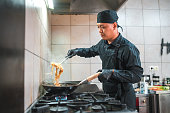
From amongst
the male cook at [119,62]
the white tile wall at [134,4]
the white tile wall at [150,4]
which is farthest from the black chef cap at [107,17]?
the white tile wall at [150,4]

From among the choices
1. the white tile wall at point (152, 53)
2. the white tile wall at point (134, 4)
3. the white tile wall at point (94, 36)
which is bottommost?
the white tile wall at point (152, 53)

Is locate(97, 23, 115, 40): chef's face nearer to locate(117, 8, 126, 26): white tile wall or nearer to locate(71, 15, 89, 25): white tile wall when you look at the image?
locate(71, 15, 89, 25): white tile wall

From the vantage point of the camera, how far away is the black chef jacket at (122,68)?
1459mm

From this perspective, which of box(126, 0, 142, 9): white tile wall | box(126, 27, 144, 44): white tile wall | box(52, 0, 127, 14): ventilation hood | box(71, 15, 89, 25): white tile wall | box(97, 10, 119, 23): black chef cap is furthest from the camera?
box(126, 0, 142, 9): white tile wall

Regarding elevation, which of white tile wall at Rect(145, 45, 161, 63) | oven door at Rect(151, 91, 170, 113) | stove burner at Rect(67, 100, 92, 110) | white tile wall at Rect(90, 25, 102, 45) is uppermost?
white tile wall at Rect(90, 25, 102, 45)

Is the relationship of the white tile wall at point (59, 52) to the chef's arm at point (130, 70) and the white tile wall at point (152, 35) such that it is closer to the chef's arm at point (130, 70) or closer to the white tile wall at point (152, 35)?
the chef's arm at point (130, 70)

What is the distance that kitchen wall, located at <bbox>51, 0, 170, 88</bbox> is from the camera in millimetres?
2688

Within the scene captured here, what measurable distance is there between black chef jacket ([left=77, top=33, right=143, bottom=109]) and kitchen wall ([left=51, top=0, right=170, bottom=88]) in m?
1.02

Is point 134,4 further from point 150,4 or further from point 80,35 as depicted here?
point 80,35

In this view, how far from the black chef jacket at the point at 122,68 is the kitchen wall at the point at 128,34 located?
3.36 ft

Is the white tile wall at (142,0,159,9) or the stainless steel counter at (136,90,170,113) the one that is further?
the white tile wall at (142,0,159,9)

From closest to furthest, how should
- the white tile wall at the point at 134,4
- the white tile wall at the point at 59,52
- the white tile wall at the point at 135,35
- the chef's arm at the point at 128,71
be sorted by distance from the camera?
1. the chef's arm at the point at 128,71
2. the white tile wall at the point at 59,52
3. the white tile wall at the point at 135,35
4. the white tile wall at the point at 134,4

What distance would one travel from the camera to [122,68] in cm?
160

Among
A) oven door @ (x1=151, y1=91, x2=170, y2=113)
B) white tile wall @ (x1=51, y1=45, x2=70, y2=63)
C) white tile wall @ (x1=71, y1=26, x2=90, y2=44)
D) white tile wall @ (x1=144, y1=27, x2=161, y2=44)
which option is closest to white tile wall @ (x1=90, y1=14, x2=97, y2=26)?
white tile wall @ (x1=71, y1=26, x2=90, y2=44)
